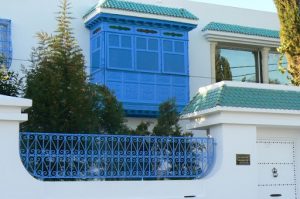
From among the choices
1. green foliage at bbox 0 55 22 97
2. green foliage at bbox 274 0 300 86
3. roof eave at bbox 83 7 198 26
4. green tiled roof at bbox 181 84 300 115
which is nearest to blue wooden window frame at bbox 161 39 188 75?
roof eave at bbox 83 7 198 26

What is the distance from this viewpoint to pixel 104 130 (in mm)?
11555

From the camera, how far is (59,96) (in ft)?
33.9

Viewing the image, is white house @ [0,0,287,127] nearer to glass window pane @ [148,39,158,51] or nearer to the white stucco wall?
glass window pane @ [148,39,158,51]

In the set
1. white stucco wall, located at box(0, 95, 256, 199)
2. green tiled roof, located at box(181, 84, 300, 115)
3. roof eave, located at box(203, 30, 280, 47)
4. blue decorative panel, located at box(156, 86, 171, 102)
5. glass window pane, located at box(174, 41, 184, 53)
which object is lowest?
white stucco wall, located at box(0, 95, 256, 199)

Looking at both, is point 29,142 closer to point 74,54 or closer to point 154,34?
point 74,54

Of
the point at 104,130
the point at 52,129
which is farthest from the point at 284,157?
the point at 52,129

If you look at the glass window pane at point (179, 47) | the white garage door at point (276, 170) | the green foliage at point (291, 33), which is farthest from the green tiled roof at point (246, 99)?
the glass window pane at point (179, 47)

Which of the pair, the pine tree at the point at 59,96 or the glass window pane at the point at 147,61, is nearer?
the pine tree at the point at 59,96

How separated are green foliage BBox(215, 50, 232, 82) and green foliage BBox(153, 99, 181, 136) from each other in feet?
20.4

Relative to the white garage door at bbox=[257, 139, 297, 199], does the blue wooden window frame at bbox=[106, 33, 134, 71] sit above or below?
above

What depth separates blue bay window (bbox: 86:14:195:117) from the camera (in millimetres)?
16047

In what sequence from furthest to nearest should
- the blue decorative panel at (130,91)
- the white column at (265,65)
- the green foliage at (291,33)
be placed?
the white column at (265,65)
the blue decorative panel at (130,91)
the green foliage at (291,33)

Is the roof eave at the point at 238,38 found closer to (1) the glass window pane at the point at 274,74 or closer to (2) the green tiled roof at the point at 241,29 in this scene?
(2) the green tiled roof at the point at 241,29

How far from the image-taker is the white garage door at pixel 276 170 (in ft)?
35.1
